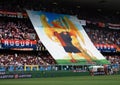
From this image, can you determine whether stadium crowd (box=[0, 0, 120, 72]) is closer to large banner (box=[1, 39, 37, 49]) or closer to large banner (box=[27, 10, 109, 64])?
large banner (box=[1, 39, 37, 49])

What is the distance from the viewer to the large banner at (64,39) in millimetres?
56562

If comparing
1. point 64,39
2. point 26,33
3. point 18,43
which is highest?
point 26,33

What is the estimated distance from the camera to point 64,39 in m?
59.8

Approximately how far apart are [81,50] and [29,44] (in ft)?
32.4

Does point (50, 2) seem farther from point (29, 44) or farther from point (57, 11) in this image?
point (29, 44)

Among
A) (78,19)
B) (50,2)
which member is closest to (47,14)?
(50,2)

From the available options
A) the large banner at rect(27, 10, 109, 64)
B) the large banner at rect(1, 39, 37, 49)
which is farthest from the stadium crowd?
the large banner at rect(27, 10, 109, 64)

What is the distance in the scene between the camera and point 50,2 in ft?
206

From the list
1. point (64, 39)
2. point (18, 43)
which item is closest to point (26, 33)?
point (18, 43)

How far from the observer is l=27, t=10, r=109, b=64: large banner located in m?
56.6

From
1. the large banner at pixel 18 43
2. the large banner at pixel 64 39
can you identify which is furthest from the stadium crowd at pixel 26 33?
the large banner at pixel 64 39

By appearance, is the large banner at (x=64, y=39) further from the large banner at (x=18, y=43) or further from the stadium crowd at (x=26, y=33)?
the large banner at (x=18, y=43)

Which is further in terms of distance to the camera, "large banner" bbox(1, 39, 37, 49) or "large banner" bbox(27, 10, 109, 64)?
"large banner" bbox(27, 10, 109, 64)

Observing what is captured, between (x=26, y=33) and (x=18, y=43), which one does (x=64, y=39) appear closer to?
(x=26, y=33)
